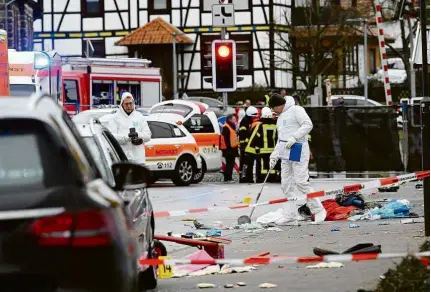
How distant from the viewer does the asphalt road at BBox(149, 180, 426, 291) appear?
11.0m

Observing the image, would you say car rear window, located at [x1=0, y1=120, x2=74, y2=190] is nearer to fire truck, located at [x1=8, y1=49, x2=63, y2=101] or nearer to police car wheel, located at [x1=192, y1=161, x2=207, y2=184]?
police car wheel, located at [x1=192, y1=161, x2=207, y2=184]

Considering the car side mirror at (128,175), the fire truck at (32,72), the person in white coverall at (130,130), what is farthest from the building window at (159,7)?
the car side mirror at (128,175)

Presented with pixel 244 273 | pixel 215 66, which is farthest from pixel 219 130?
pixel 244 273

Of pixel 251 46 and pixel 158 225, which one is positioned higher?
pixel 251 46

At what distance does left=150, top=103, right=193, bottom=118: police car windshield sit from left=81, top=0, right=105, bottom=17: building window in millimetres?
31984

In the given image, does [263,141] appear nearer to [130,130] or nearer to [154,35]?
[130,130]

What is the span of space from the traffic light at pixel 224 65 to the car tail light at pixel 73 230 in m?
19.3

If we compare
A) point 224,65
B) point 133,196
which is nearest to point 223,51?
point 224,65

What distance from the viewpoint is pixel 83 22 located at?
6700cm

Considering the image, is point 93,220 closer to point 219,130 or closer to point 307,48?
point 219,130

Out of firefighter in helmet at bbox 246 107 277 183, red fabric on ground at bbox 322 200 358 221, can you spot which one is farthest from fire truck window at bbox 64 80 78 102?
red fabric on ground at bbox 322 200 358 221

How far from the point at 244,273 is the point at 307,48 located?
5459cm

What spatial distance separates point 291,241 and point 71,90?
25.2 metres

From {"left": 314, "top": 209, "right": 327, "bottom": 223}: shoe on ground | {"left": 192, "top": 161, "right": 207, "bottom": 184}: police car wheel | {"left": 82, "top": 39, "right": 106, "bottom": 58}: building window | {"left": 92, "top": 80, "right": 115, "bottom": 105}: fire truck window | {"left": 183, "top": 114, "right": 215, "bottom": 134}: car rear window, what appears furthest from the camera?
{"left": 82, "top": 39, "right": 106, "bottom": 58}: building window
